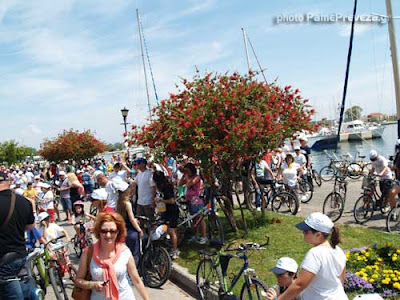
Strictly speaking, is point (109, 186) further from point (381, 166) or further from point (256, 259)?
point (381, 166)

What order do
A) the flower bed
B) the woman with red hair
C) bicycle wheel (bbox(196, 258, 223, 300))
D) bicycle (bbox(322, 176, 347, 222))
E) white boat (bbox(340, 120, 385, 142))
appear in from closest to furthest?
the woman with red hair < the flower bed < bicycle wheel (bbox(196, 258, 223, 300)) < bicycle (bbox(322, 176, 347, 222)) < white boat (bbox(340, 120, 385, 142))

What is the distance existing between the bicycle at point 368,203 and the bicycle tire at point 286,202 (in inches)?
66.7

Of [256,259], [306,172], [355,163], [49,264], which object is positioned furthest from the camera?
[355,163]

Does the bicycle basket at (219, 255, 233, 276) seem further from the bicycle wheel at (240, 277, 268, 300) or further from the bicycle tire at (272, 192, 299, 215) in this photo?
the bicycle tire at (272, 192, 299, 215)

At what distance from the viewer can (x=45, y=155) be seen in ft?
A: 138

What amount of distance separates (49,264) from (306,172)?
9.29 meters

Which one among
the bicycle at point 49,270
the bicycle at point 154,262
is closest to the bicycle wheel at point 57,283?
the bicycle at point 49,270

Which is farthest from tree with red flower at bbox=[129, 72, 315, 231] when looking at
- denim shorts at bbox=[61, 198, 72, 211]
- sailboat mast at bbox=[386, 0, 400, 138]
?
sailboat mast at bbox=[386, 0, 400, 138]

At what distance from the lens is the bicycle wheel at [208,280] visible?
5189mm

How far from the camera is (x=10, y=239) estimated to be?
4.08 m

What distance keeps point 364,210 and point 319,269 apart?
6.54 metres

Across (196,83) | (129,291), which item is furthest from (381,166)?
(129,291)

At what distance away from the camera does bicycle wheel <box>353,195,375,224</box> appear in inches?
345

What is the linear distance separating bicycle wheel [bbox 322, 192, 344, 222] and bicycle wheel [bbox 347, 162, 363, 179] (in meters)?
6.11
